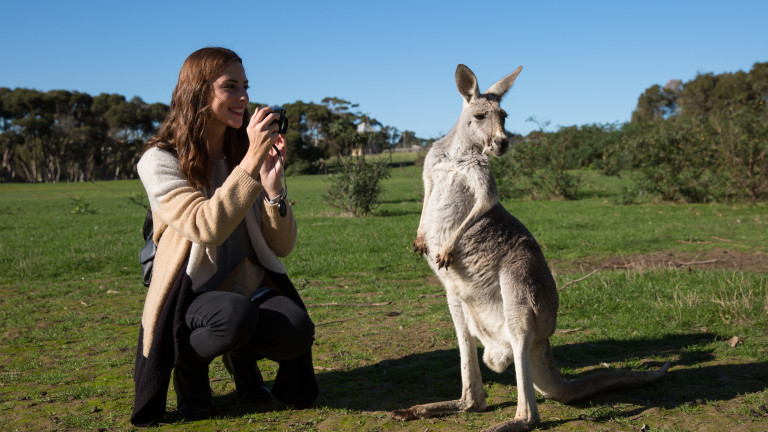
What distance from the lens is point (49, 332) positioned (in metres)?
5.17

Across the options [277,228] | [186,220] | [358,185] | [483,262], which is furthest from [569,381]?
[358,185]

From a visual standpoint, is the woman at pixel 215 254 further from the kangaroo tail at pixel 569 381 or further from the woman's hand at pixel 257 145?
the kangaroo tail at pixel 569 381

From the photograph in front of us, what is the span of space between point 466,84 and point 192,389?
83.6 inches

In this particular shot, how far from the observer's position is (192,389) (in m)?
3.18

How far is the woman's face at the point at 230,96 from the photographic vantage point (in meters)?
3.15

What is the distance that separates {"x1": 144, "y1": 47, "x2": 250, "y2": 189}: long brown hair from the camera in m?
3.12

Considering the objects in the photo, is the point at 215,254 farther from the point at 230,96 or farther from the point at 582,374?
the point at 582,374

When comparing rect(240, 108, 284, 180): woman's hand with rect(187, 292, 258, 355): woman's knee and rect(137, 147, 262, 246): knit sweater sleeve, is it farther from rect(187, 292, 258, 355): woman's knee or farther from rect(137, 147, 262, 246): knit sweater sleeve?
rect(187, 292, 258, 355): woman's knee

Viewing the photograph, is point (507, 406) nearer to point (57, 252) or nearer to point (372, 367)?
point (372, 367)

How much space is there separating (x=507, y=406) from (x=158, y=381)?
5.93ft

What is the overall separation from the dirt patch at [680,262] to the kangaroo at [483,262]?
422 cm

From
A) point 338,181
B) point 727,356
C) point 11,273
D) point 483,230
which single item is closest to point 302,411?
point 483,230

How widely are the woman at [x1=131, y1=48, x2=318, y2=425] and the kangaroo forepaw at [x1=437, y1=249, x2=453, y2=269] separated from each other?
30.2 inches

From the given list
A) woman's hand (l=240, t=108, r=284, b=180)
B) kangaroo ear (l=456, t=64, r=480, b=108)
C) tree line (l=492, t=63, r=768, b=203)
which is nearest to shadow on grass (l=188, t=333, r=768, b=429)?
woman's hand (l=240, t=108, r=284, b=180)
